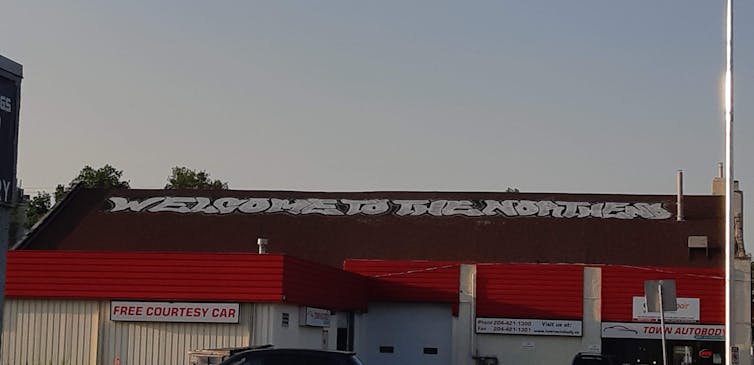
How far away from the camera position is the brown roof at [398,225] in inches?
1784

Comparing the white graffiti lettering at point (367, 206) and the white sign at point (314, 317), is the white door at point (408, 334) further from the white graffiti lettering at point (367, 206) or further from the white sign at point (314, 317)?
the white graffiti lettering at point (367, 206)

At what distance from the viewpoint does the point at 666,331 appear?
129 ft

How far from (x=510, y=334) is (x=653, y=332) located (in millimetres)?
4499

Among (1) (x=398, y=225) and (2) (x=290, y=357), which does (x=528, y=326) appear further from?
(2) (x=290, y=357)

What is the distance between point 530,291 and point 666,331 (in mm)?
4440

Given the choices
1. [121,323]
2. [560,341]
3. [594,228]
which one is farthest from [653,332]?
[121,323]

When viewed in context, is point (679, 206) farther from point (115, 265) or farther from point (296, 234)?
point (115, 265)

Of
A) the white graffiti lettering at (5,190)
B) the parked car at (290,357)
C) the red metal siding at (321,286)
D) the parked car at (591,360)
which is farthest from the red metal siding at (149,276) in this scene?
the white graffiti lettering at (5,190)

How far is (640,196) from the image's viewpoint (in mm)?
48344

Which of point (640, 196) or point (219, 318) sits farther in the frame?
point (640, 196)

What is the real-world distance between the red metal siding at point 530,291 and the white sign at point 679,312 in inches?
68.9

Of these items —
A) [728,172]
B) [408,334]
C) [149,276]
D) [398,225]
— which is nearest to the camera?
[728,172]

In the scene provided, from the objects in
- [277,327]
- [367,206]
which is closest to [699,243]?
[367,206]

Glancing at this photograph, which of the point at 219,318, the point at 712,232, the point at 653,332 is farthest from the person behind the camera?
the point at 712,232
